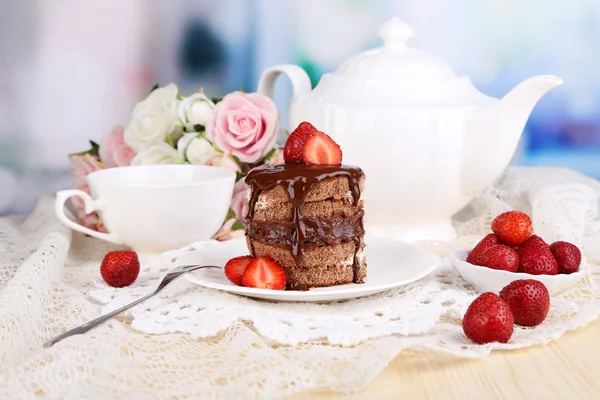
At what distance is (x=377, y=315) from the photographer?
4.06ft

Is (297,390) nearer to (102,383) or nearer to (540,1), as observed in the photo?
(102,383)

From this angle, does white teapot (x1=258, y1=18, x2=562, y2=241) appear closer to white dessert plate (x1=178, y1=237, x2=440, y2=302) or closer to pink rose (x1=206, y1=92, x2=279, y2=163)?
pink rose (x1=206, y1=92, x2=279, y2=163)

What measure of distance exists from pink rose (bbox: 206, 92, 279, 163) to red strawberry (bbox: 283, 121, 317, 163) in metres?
0.37

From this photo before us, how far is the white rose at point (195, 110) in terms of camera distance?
1740 millimetres

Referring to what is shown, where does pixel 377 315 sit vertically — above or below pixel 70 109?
below

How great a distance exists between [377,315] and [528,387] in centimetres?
29

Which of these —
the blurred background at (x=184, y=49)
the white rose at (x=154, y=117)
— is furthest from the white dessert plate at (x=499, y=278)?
the blurred background at (x=184, y=49)

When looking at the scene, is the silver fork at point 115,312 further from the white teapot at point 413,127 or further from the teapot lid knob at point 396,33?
the teapot lid knob at point 396,33

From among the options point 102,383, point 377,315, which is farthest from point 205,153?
point 102,383

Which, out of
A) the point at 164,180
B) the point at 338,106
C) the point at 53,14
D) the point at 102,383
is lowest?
the point at 102,383

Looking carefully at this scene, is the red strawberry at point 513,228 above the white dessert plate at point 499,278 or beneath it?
above

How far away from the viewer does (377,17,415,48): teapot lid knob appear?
1.71m

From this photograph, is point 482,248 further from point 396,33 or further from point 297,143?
point 396,33

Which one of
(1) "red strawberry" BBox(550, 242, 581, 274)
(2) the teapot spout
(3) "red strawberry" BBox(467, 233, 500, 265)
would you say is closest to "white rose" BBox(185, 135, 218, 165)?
(2) the teapot spout
